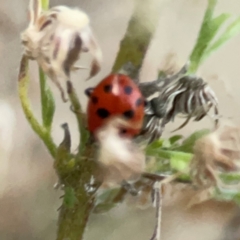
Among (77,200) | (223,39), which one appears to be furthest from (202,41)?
(77,200)

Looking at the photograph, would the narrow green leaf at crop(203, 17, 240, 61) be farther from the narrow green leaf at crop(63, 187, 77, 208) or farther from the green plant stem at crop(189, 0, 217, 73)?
the narrow green leaf at crop(63, 187, 77, 208)

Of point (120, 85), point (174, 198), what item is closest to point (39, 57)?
point (120, 85)

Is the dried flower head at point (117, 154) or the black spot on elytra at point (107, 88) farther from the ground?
the black spot on elytra at point (107, 88)

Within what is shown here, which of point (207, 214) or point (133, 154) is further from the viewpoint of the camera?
point (207, 214)

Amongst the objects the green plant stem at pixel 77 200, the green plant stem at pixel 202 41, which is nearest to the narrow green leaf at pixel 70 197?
the green plant stem at pixel 77 200

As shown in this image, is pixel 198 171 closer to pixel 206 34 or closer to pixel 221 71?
pixel 206 34

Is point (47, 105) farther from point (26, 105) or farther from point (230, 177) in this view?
point (230, 177)

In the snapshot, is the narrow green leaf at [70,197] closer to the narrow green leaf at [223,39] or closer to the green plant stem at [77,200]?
the green plant stem at [77,200]
